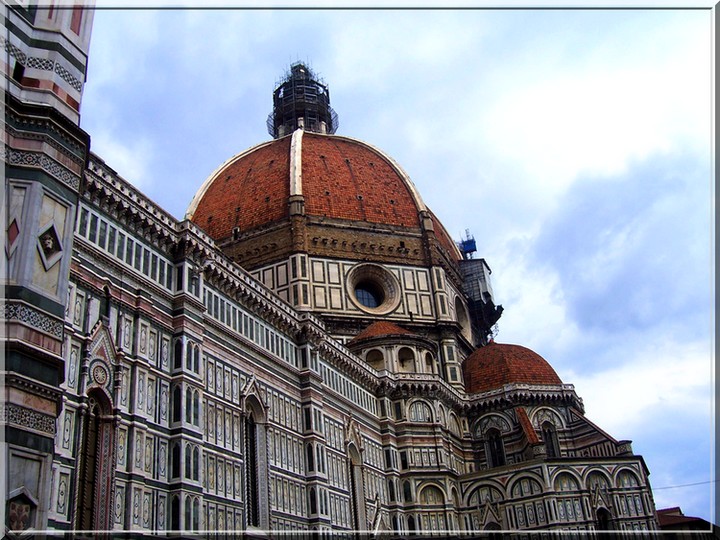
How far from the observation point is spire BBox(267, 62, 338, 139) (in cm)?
7569

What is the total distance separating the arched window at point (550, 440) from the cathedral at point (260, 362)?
139mm

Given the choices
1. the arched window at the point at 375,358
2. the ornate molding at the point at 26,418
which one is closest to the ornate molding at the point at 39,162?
the ornate molding at the point at 26,418

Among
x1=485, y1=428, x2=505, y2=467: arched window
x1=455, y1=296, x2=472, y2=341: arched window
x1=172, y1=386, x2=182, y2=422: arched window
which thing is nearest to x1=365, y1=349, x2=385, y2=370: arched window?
x1=485, y1=428, x2=505, y2=467: arched window

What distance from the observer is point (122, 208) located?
2677 cm

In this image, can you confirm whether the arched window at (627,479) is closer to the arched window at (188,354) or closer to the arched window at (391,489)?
the arched window at (391,489)

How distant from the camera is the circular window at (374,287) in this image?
54594 millimetres

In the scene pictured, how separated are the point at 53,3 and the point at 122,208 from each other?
15545mm

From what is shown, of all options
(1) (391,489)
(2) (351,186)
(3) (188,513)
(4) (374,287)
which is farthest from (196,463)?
(2) (351,186)

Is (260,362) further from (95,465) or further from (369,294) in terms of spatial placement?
(369,294)

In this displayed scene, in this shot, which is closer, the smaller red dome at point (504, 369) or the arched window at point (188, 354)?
the arched window at point (188, 354)

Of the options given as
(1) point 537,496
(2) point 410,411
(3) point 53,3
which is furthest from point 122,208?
(1) point 537,496

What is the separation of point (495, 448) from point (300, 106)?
41.8 m

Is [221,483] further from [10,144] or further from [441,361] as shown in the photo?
[441,361]

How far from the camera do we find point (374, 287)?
56438mm
